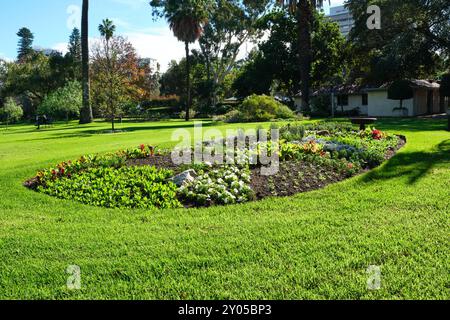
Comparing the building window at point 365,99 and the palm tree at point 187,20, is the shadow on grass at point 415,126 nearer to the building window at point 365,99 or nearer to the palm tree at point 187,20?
the building window at point 365,99

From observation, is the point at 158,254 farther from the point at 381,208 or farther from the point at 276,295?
the point at 381,208

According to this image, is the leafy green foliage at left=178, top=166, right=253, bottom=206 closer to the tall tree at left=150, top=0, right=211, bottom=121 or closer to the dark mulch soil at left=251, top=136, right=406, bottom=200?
the dark mulch soil at left=251, top=136, right=406, bottom=200

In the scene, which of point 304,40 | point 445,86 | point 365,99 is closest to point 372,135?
point 304,40

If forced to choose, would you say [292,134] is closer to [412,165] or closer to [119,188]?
[412,165]

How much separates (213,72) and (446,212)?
201 ft

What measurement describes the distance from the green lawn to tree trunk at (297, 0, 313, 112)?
95.2ft

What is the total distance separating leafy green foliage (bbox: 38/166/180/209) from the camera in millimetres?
6961

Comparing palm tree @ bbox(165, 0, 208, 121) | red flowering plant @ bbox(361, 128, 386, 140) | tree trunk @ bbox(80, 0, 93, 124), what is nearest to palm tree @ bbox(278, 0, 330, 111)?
palm tree @ bbox(165, 0, 208, 121)

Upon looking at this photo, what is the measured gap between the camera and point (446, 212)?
5957mm

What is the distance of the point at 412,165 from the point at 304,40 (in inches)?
1078

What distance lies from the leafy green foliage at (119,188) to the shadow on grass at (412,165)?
12.6ft

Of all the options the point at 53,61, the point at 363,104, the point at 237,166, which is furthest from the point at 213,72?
the point at 237,166

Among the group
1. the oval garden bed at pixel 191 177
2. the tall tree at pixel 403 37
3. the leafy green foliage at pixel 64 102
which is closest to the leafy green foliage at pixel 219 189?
the oval garden bed at pixel 191 177

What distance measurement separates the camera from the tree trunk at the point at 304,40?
3384 centimetres
